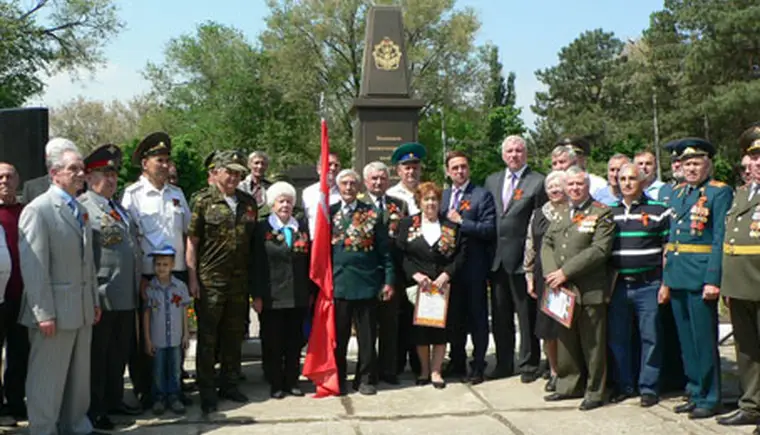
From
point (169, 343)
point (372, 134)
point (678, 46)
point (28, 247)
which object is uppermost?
point (678, 46)

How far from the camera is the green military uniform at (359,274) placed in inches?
232

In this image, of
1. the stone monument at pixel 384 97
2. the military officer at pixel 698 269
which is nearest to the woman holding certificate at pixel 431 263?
the military officer at pixel 698 269

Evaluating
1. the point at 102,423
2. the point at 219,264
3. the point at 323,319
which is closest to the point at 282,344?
the point at 323,319

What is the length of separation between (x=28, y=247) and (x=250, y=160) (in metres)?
2.98

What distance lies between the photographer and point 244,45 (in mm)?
39125

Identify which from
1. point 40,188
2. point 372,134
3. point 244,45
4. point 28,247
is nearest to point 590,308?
point 28,247

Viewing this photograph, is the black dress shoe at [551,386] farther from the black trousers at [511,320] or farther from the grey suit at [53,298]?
the grey suit at [53,298]

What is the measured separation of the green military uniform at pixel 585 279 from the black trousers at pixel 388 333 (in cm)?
126

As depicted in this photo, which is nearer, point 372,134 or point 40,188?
point 40,188

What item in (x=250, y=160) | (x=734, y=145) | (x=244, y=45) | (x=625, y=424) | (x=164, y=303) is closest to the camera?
(x=625, y=424)

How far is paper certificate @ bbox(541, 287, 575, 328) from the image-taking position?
545 centimetres

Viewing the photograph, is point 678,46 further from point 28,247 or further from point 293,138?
point 28,247

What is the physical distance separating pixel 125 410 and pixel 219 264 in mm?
1194

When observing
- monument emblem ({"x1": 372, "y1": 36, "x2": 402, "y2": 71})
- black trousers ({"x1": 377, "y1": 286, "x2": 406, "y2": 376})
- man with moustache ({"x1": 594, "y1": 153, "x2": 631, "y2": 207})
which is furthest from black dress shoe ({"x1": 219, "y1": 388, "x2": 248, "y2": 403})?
monument emblem ({"x1": 372, "y1": 36, "x2": 402, "y2": 71})
